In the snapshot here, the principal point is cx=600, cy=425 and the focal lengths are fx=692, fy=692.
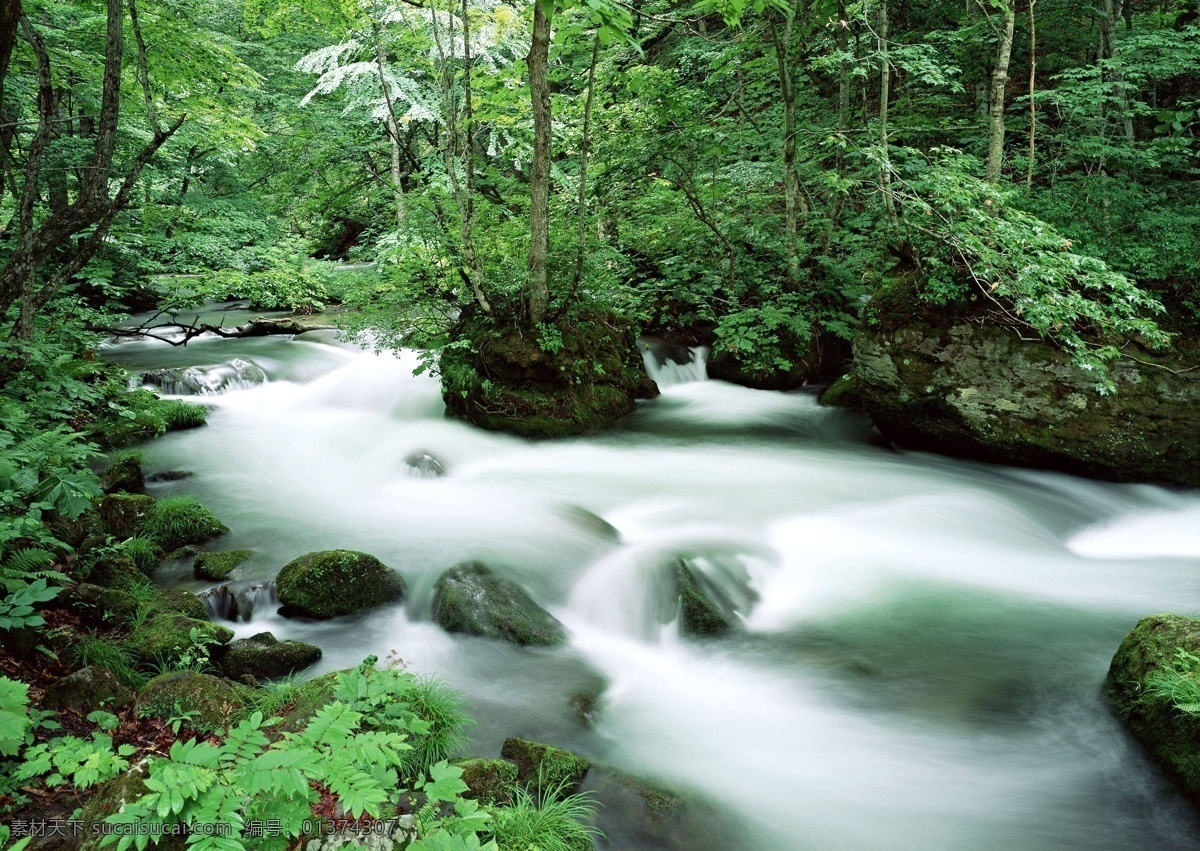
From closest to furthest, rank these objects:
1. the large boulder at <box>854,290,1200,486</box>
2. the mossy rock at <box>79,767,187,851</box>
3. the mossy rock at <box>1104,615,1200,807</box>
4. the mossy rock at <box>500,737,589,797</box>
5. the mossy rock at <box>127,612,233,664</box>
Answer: the mossy rock at <box>79,767,187,851</box> < the mossy rock at <box>500,737,589,797</box> < the mossy rock at <box>1104,615,1200,807</box> < the mossy rock at <box>127,612,233,664</box> < the large boulder at <box>854,290,1200,486</box>

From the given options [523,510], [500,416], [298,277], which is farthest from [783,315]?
[298,277]

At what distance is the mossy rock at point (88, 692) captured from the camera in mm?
3121

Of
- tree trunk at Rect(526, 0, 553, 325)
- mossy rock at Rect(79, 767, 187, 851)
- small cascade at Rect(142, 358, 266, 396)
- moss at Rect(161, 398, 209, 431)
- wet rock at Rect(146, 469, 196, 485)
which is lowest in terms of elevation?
wet rock at Rect(146, 469, 196, 485)

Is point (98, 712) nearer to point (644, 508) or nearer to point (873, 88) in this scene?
point (644, 508)

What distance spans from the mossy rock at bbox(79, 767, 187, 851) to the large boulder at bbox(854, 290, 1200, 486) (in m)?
8.19

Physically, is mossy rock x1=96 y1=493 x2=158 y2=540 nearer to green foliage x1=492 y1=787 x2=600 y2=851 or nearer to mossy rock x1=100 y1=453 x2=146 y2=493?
mossy rock x1=100 y1=453 x2=146 y2=493

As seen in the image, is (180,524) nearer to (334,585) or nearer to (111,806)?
(334,585)

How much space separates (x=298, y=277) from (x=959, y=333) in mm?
8847

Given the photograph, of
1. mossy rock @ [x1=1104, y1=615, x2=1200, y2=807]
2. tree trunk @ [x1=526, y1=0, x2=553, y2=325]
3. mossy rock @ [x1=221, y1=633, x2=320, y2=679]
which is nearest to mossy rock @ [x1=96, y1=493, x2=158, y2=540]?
mossy rock @ [x1=221, y1=633, x2=320, y2=679]

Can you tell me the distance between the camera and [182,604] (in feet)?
15.1

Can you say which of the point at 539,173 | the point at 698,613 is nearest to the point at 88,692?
the point at 698,613

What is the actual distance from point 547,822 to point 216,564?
3.80 meters

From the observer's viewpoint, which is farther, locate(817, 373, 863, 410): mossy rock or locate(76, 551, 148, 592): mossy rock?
locate(817, 373, 863, 410): mossy rock

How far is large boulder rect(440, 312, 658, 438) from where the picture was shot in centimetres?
916
